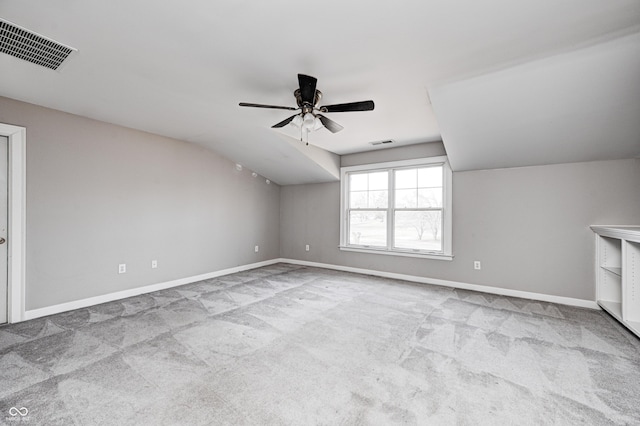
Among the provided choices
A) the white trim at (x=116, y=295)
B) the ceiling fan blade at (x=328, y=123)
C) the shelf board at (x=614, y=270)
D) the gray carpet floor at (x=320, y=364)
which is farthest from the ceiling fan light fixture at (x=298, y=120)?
the shelf board at (x=614, y=270)

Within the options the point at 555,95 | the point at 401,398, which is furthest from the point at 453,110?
the point at 401,398

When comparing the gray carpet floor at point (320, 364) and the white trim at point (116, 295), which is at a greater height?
the white trim at point (116, 295)

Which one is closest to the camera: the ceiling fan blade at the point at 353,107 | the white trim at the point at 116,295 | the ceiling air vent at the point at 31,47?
the ceiling air vent at the point at 31,47

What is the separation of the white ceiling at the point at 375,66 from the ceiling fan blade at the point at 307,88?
15 centimetres

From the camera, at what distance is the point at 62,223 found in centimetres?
336

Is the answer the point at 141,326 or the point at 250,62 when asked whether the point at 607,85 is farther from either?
the point at 141,326

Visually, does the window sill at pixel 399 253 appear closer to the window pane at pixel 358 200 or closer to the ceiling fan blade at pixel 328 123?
the window pane at pixel 358 200

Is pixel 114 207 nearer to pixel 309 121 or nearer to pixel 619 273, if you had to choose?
pixel 309 121

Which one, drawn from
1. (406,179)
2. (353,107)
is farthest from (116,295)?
(406,179)

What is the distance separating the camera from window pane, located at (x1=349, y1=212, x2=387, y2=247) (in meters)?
5.38

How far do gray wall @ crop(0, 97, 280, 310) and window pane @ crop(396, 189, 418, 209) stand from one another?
325cm

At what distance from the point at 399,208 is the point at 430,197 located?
596mm

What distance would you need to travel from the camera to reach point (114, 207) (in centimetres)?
382

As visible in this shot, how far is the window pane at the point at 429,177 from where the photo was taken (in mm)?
4750
